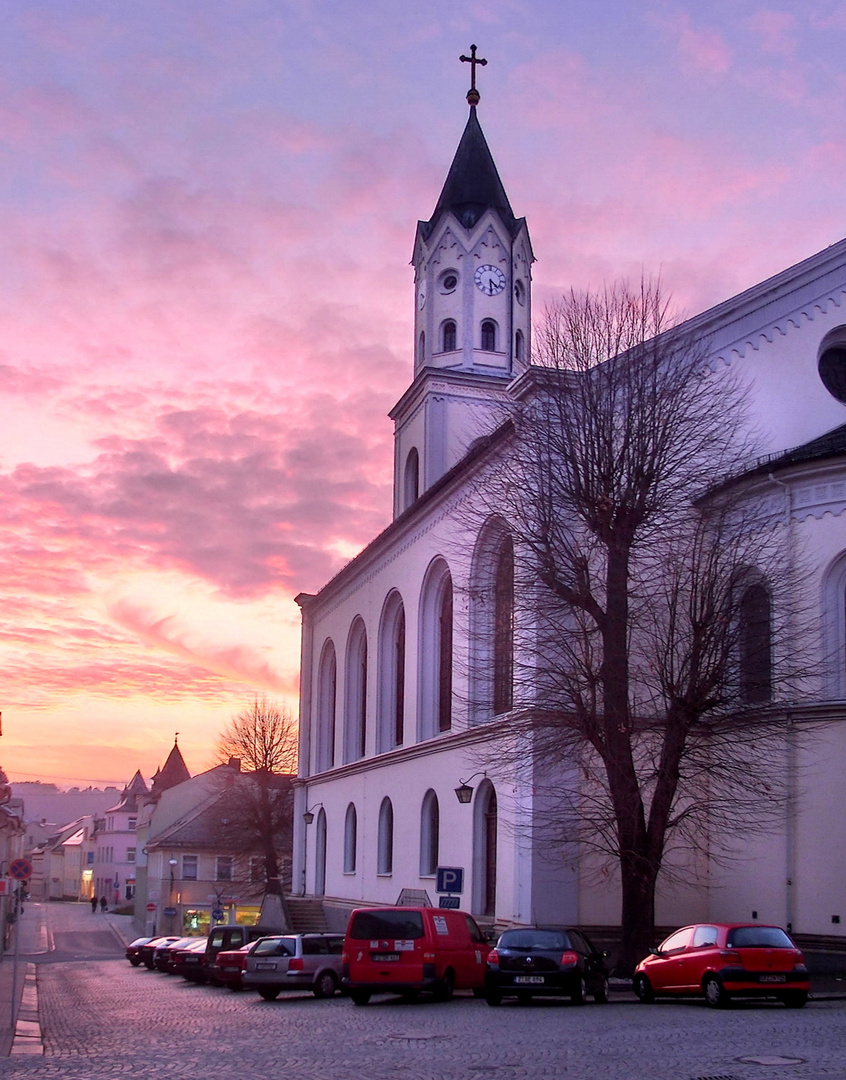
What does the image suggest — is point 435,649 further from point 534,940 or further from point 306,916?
point 534,940

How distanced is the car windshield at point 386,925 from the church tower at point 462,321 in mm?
23276

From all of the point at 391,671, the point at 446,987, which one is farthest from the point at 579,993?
the point at 391,671

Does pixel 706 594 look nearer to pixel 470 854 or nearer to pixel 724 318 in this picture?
pixel 724 318

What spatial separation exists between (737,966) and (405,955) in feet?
16.6

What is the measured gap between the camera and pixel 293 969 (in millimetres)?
22984

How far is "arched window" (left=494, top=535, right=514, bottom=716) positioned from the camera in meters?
26.1

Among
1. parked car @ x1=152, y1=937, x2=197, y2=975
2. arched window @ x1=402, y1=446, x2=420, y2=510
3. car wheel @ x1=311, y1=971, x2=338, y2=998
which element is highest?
arched window @ x1=402, y1=446, x2=420, y2=510

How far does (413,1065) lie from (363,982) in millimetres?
7731

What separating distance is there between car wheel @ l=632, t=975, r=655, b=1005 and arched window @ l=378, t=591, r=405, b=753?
19.2 metres

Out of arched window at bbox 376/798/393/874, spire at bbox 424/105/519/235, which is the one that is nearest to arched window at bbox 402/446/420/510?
spire at bbox 424/105/519/235

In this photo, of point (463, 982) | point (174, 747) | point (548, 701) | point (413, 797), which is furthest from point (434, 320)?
point (174, 747)

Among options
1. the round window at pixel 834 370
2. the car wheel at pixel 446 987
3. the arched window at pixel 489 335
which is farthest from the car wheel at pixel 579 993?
the arched window at pixel 489 335

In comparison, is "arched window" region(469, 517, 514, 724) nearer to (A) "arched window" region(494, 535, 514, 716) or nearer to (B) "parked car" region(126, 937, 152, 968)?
(A) "arched window" region(494, 535, 514, 716)

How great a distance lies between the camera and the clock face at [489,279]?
43531mm
